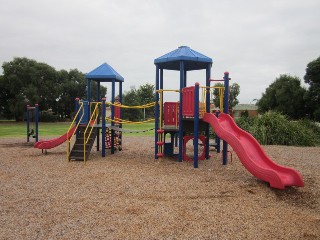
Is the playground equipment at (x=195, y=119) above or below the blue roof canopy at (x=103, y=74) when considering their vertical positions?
below

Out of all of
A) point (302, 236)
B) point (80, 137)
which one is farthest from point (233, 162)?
point (302, 236)

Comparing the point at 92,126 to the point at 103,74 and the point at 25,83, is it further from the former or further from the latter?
the point at 25,83

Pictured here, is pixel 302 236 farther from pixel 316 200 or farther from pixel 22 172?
pixel 22 172

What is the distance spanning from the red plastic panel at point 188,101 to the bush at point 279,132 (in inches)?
300

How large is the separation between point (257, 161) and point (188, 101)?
9.65ft

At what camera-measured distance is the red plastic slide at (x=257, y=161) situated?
6.27 m

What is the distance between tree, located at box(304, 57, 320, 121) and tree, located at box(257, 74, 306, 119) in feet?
4.55

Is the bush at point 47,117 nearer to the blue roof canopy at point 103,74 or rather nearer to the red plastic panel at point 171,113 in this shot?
the blue roof canopy at point 103,74

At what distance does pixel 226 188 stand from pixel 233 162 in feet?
11.9

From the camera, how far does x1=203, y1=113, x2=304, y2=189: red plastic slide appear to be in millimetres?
6266

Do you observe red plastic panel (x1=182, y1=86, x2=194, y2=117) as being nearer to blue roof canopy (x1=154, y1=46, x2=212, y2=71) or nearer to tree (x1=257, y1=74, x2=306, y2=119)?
blue roof canopy (x1=154, y1=46, x2=212, y2=71)

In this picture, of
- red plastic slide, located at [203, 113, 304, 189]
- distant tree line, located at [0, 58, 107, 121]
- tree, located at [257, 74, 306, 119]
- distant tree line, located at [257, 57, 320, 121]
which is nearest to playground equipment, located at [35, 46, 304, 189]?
red plastic slide, located at [203, 113, 304, 189]

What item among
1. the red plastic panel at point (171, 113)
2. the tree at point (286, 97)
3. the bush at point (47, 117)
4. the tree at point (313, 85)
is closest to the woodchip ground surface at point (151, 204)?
the red plastic panel at point (171, 113)

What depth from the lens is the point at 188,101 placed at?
9.35m
